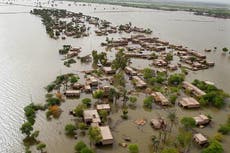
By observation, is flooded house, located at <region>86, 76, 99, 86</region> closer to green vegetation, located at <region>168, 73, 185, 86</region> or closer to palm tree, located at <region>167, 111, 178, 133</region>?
green vegetation, located at <region>168, 73, 185, 86</region>

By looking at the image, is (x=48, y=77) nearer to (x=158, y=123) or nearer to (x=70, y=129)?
(x=70, y=129)

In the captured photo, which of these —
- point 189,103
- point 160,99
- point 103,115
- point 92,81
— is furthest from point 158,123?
point 92,81

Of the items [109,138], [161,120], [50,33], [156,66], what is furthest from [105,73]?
[50,33]

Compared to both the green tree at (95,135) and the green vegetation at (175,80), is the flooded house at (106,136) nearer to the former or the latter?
the green tree at (95,135)

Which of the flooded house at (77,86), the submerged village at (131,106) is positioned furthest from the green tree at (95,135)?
the flooded house at (77,86)

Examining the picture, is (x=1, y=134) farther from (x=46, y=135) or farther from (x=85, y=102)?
(x=85, y=102)
